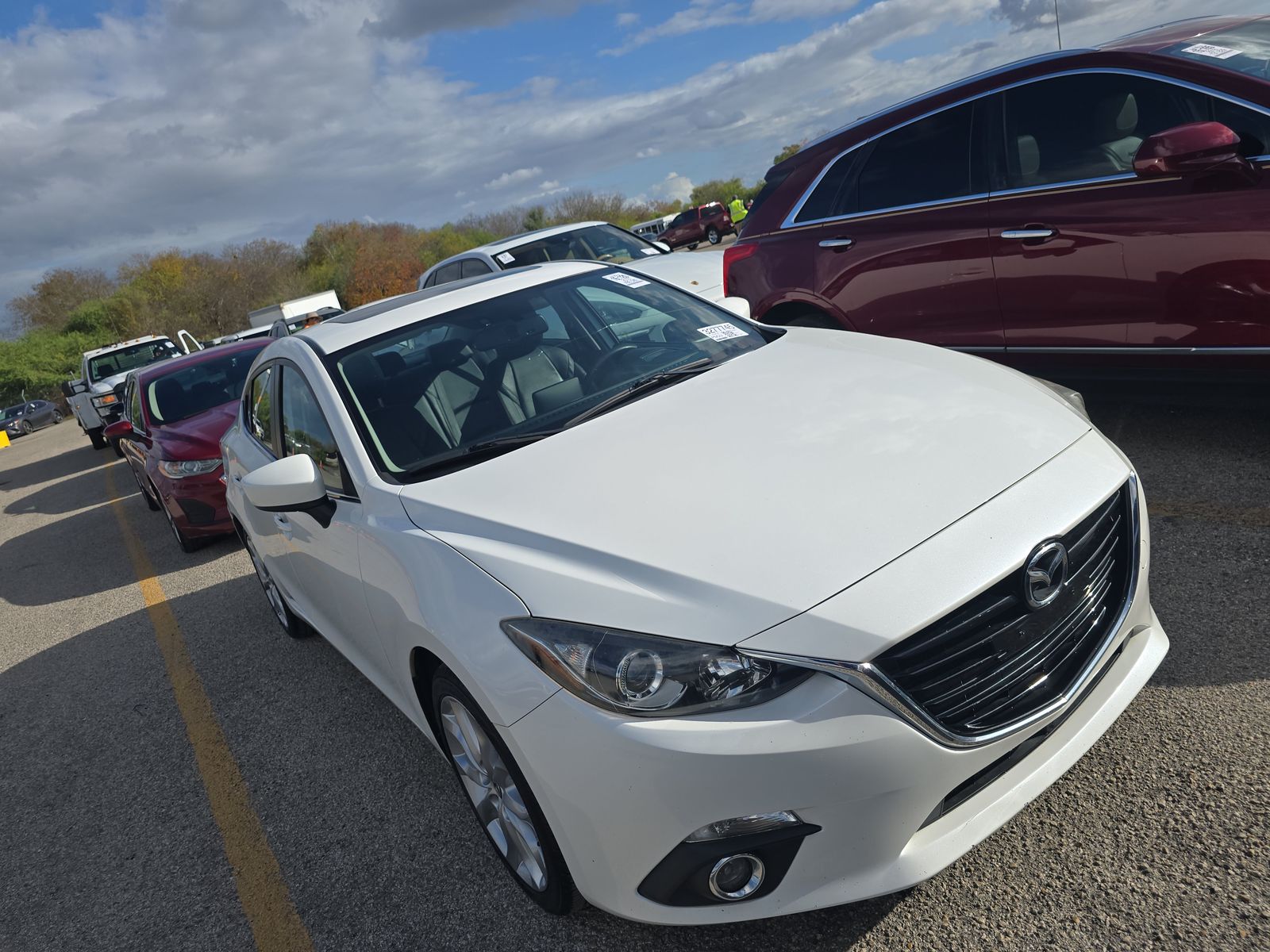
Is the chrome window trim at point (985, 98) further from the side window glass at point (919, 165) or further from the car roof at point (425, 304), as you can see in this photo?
the car roof at point (425, 304)

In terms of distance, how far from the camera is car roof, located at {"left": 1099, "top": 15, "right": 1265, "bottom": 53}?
4270 mm

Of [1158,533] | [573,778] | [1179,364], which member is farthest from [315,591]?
[1179,364]

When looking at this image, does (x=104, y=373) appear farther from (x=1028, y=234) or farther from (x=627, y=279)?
(x=1028, y=234)

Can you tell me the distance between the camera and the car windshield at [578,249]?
9.86 metres

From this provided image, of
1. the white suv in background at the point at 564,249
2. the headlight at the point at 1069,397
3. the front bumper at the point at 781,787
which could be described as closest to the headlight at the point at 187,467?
the white suv in background at the point at 564,249

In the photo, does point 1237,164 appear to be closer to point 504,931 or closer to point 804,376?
point 804,376

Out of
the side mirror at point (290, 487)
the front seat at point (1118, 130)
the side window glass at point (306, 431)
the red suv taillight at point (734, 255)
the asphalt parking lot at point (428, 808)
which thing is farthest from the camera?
the red suv taillight at point (734, 255)

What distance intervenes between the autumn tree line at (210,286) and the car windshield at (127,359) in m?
37.3

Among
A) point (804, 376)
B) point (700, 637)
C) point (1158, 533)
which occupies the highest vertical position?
point (804, 376)

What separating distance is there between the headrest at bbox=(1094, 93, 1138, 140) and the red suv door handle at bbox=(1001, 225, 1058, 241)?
47 cm

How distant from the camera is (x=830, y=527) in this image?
2.18 metres

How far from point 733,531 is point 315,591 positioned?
2.30 m

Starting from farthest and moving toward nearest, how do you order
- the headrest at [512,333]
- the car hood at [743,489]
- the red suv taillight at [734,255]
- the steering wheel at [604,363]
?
1. the red suv taillight at [734,255]
2. the headrest at [512,333]
3. the steering wheel at [604,363]
4. the car hood at [743,489]

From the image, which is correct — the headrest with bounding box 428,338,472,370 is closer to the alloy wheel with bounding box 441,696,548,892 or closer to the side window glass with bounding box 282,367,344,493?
the side window glass with bounding box 282,367,344,493
